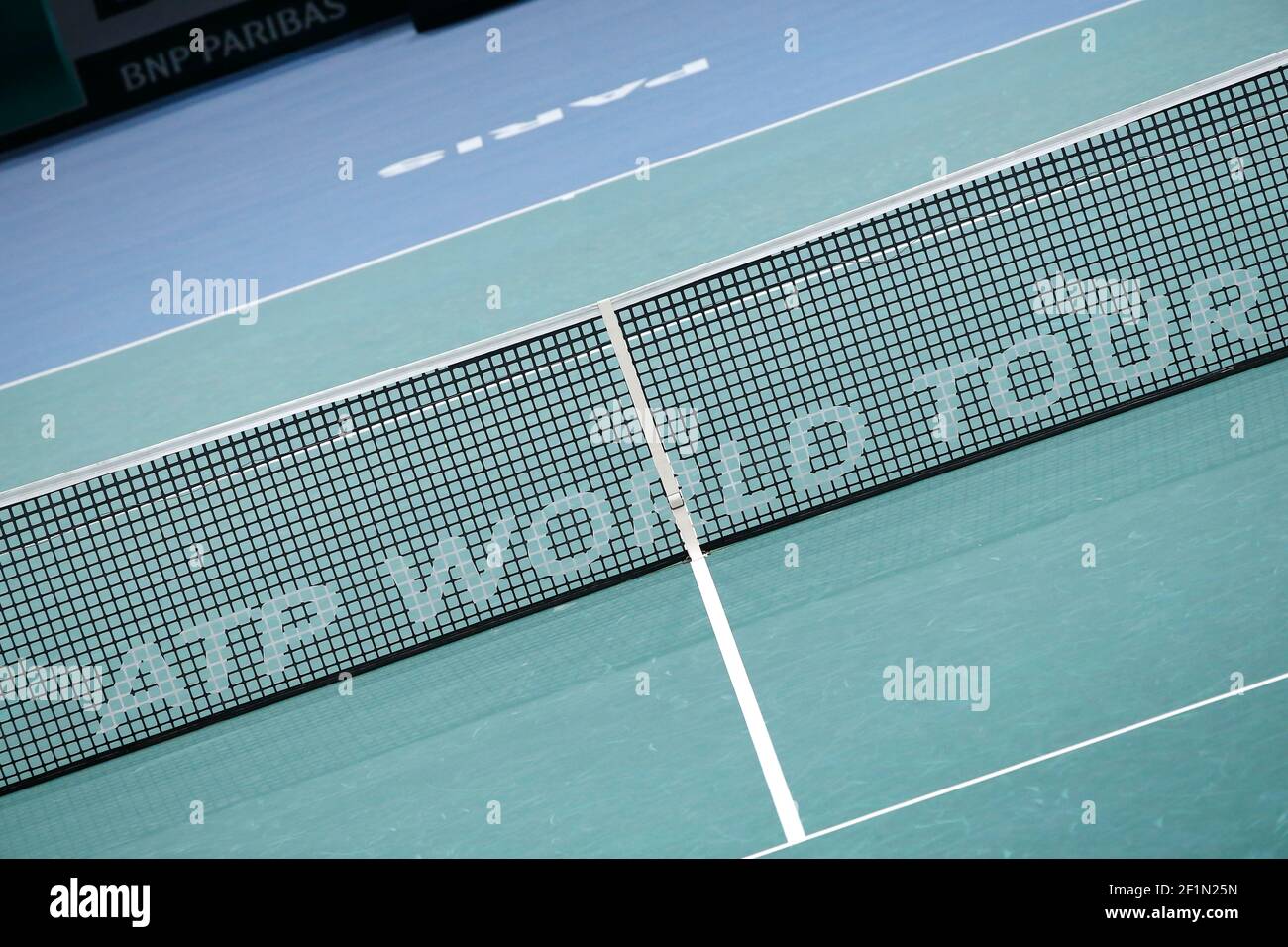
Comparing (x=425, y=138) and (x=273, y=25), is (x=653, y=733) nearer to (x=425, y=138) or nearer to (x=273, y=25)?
(x=425, y=138)

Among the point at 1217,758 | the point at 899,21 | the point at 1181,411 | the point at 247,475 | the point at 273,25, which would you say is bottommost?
the point at 1217,758

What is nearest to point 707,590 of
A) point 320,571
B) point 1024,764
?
point 1024,764

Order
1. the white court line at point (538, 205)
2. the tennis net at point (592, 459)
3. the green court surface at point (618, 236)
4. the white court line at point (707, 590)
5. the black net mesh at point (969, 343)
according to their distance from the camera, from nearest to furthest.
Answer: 1. the white court line at point (707, 590)
2. the tennis net at point (592, 459)
3. the black net mesh at point (969, 343)
4. the green court surface at point (618, 236)
5. the white court line at point (538, 205)

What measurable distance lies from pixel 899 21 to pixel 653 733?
9.05m

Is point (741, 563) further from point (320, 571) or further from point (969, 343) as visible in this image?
point (320, 571)

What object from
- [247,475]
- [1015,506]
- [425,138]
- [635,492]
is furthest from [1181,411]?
[425,138]

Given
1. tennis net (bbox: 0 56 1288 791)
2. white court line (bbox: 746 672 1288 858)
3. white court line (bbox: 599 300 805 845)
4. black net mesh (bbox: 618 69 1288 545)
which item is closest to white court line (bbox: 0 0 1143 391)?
tennis net (bbox: 0 56 1288 791)

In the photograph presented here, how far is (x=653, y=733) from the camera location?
6480mm

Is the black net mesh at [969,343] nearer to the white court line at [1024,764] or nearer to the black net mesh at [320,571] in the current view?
the black net mesh at [320,571]

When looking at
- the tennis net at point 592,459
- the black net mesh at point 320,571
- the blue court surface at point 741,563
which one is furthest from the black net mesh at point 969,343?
the black net mesh at point 320,571

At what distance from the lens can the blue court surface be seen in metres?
5.84

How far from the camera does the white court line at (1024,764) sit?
5.68 meters

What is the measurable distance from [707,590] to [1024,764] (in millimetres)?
2055

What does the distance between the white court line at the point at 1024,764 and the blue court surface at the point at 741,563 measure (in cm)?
1
